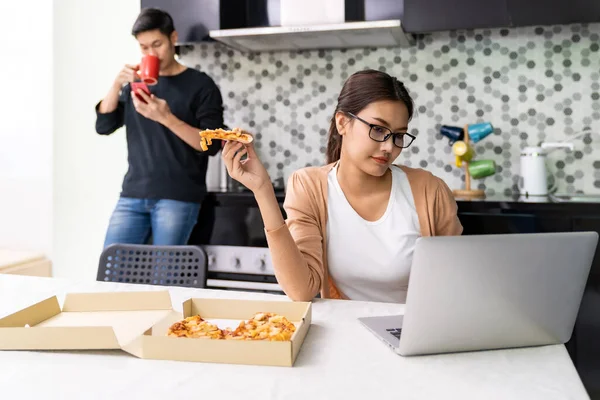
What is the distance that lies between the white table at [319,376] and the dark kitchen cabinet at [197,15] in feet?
6.96

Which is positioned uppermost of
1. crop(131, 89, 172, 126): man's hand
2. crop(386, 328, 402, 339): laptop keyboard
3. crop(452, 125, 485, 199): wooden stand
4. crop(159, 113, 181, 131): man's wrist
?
crop(131, 89, 172, 126): man's hand

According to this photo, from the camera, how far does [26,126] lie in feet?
11.0

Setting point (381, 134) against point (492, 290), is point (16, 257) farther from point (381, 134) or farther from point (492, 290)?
point (492, 290)

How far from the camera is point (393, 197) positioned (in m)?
1.62

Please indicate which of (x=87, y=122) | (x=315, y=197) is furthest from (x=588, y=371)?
(x=87, y=122)

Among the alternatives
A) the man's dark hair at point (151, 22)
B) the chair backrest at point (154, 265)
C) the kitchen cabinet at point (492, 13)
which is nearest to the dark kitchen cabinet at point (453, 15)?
the kitchen cabinet at point (492, 13)

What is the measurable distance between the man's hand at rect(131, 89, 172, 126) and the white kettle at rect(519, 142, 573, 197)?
5.28 feet

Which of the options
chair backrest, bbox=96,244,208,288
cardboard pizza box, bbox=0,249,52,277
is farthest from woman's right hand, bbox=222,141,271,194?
cardboard pizza box, bbox=0,249,52,277

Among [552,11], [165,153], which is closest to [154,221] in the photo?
[165,153]

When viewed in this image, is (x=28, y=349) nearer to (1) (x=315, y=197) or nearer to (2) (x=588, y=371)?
(1) (x=315, y=197)

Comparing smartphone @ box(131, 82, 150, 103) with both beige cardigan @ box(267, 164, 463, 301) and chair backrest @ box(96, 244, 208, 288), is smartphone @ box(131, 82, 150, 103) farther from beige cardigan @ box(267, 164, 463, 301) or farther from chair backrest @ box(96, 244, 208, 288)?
beige cardigan @ box(267, 164, 463, 301)

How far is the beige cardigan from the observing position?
130cm

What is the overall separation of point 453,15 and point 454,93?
45cm

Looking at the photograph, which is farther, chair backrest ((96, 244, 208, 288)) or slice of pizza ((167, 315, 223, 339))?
chair backrest ((96, 244, 208, 288))
